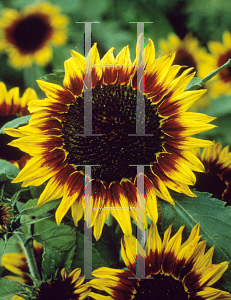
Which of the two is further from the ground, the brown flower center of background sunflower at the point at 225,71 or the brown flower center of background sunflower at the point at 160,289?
the brown flower center of background sunflower at the point at 225,71

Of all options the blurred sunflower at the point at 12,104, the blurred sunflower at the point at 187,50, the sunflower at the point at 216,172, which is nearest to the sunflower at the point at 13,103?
the blurred sunflower at the point at 12,104

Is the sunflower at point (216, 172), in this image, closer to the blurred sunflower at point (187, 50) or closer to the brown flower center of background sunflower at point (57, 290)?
the brown flower center of background sunflower at point (57, 290)

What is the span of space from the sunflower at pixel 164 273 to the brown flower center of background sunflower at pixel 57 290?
0.11ft

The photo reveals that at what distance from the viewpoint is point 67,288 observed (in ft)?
1.57

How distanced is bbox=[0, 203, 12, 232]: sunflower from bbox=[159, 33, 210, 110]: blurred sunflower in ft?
2.30

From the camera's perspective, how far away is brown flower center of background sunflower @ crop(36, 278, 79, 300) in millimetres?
460

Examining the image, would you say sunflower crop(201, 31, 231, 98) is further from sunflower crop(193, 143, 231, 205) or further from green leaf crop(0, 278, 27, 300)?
green leaf crop(0, 278, 27, 300)

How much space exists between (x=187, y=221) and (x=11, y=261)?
348 mm

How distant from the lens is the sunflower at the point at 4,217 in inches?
16.5

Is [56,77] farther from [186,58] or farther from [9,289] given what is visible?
[186,58]

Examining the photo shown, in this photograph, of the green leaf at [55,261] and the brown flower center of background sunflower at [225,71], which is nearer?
the green leaf at [55,261]

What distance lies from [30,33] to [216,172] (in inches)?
29.4

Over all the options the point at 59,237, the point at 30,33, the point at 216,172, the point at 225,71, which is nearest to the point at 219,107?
the point at 225,71

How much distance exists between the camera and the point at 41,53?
99 cm
